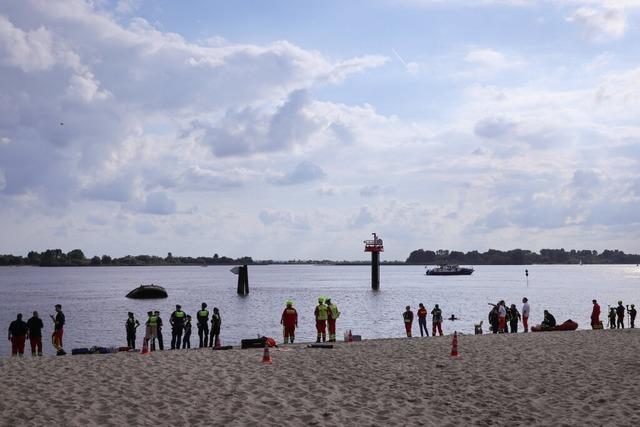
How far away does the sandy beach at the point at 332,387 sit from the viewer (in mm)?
11539

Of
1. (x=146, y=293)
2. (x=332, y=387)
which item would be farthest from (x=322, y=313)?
(x=146, y=293)

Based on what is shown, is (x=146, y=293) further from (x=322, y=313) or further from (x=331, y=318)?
(x=322, y=313)

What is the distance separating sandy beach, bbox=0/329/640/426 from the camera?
11.5 metres

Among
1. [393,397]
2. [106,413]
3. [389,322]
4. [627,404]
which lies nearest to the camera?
[106,413]

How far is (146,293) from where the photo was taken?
90.8 meters

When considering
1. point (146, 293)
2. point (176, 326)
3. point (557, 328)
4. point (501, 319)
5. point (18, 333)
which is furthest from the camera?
point (146, 293)

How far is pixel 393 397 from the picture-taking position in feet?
43.5

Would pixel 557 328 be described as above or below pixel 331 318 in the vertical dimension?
below

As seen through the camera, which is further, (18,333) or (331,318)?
(331,318)

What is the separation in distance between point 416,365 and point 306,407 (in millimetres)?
5882

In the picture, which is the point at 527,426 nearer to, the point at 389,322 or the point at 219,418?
the point at 219,418

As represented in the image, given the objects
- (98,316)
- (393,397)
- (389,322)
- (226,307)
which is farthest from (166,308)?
(393,397)

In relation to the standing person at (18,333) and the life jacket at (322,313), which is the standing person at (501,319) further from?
the standing person at (18,333)

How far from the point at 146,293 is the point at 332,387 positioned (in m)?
80.9
